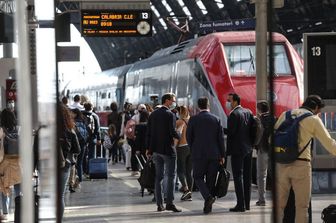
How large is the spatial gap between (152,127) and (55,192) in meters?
10.4

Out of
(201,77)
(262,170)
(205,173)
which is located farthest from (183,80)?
(205,173)

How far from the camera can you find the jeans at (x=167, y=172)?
1405 centimetres

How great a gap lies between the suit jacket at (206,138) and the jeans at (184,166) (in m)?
2.45

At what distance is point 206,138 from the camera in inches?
528

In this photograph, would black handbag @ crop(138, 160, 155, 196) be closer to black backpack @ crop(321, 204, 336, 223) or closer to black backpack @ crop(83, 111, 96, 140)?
black backpack @ crop(83, 111, 96, 140)

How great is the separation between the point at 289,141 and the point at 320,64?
4.72 m

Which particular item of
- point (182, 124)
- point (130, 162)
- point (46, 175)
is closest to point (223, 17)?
point (130, 162)

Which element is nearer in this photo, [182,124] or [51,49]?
[51,49]

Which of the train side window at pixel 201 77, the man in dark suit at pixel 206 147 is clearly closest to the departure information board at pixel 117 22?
the train side window at pixel 201 77

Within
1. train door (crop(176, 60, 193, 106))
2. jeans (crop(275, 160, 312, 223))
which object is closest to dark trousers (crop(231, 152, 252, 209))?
jeans (crop(275, 160, 312, 223))

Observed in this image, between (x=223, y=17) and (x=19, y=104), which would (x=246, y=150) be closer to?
(x=19, y=104)

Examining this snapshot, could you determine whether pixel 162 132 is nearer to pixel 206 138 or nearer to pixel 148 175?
pixel 206 138

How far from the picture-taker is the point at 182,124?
16000 mm

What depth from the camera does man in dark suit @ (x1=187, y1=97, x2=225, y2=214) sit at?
1342cm
